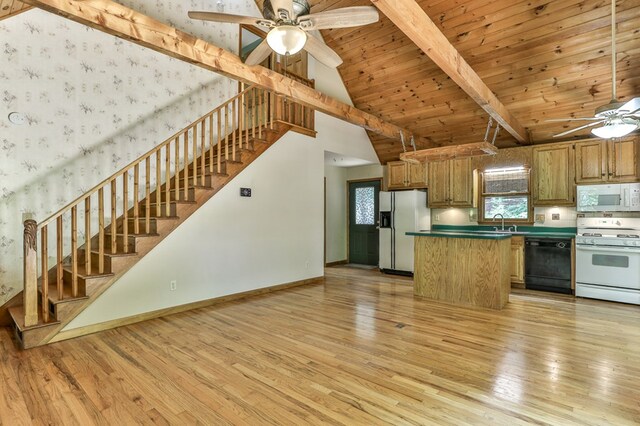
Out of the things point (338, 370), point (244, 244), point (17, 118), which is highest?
point (17, 118)

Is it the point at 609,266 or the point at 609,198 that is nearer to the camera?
the point at 609,266

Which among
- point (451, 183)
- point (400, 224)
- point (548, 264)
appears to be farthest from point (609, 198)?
point (400, 224)

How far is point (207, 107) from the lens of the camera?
17.5ft

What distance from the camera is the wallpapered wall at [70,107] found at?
3.57 m

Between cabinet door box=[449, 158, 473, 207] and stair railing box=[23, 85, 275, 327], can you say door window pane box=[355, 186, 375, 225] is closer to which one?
cabinet door box=[449, 158, 473, 207]

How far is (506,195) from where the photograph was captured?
581 cm

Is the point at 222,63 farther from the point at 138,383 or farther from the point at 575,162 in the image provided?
the point at 575,162


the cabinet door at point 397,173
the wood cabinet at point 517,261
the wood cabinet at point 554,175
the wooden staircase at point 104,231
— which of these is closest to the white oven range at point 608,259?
the wood cabinet at point 554,175

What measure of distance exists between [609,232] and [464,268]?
222cm

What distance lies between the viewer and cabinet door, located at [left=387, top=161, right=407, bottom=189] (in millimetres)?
6949

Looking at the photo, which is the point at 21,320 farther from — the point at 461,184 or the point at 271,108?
the point at 461,184

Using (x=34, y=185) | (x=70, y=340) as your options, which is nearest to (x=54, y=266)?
(x=34, y=185)

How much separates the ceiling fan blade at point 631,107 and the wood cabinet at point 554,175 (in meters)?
2.61

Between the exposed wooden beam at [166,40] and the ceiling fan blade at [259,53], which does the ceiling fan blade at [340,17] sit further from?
the exposed wooden beam at [166,40]
